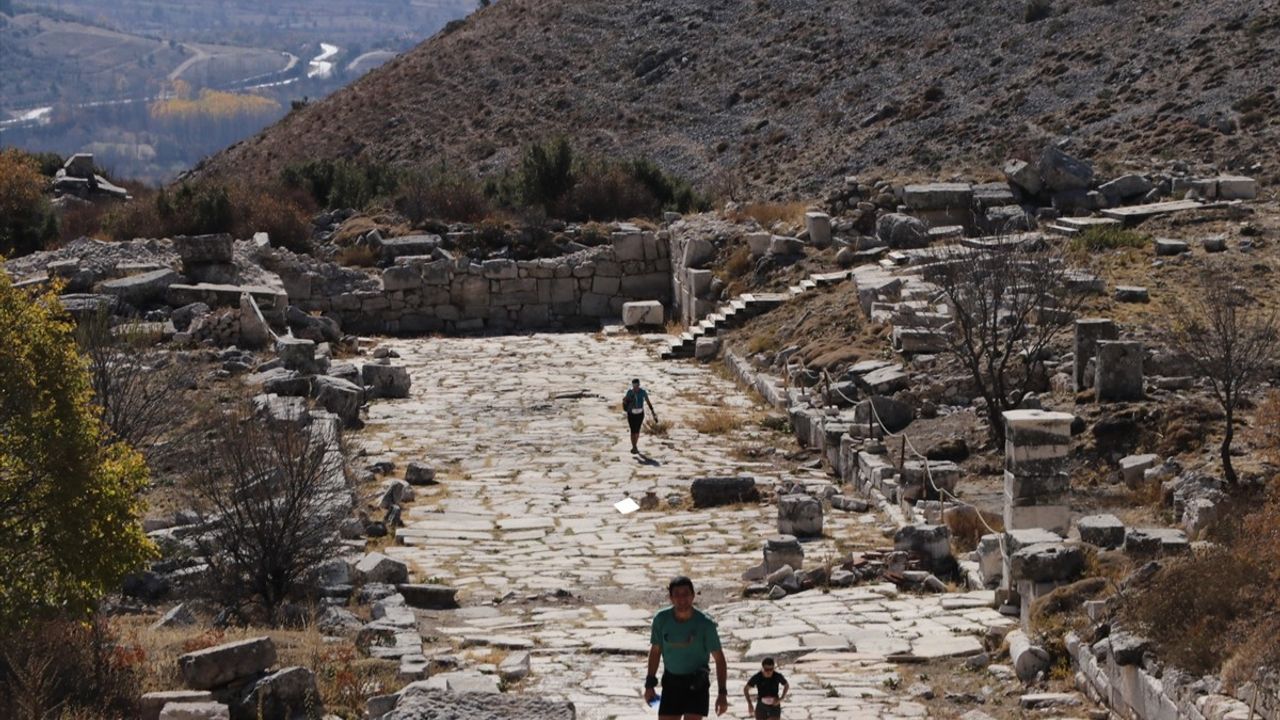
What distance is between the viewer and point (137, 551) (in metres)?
11.0

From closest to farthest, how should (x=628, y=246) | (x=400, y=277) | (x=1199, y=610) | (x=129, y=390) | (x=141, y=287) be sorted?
(x=1199, y=610) → (x=129, y=390) → (x=141, y=287) → (x=400, y=277) → (x=628, y=246)

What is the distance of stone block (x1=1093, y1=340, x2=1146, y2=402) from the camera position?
18.6 m

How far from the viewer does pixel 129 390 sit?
1792cm

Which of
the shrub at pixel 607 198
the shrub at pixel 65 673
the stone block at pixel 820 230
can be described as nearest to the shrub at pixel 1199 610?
the shrub at pixel 65 673

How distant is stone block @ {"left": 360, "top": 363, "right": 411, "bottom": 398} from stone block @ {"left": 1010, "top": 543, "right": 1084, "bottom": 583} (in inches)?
556

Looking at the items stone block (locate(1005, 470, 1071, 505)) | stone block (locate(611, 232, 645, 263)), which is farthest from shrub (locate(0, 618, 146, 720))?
stone block (locate(611, 232, 645, 263))

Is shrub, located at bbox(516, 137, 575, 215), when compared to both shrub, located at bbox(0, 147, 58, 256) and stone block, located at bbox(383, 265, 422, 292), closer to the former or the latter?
stone block, located at bbox(383, 265, 422, 292)

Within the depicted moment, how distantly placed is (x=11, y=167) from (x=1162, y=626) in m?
27.2

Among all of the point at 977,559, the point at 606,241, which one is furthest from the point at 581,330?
the point at 977,559

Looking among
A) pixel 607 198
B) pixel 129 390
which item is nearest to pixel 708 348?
pixel 607 198

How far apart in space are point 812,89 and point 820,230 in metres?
22.1

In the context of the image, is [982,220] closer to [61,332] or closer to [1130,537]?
[1130,537]

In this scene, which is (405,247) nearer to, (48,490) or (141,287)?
(141,287)

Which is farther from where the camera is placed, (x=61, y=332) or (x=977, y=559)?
(x=977, y=559)
